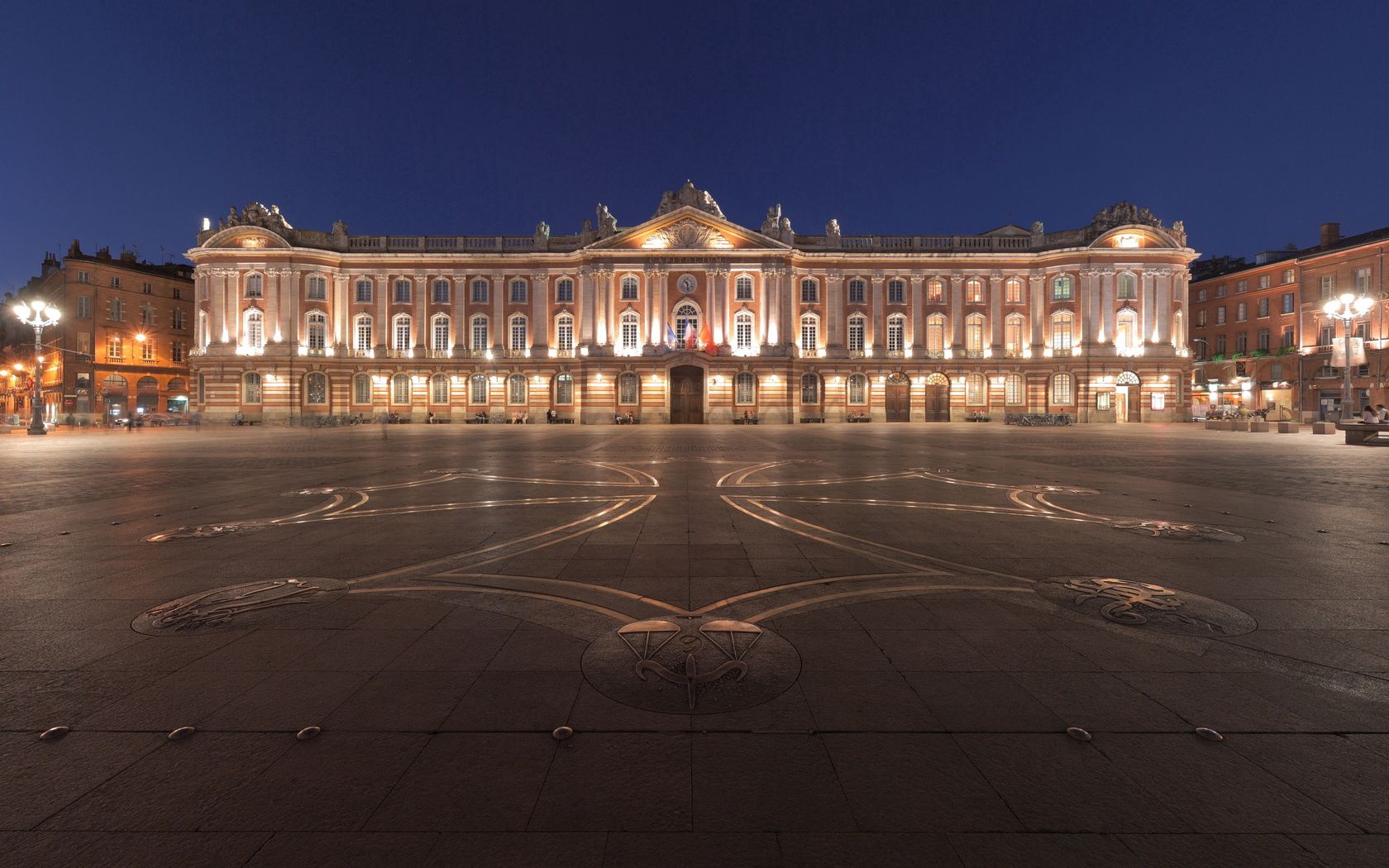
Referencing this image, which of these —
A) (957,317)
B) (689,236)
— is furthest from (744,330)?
(957,317)

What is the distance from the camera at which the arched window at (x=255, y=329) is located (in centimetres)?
5159

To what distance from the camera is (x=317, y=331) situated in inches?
2066

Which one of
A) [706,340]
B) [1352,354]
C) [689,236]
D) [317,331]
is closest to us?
[1352,354]

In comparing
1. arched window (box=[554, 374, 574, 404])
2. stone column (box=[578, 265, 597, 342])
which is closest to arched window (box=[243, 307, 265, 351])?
arched window (box=[554, 374, 574, 404])

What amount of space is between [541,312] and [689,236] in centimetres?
1415

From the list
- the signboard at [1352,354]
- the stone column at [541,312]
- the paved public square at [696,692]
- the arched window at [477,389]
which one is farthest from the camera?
the arched window at [477,389]

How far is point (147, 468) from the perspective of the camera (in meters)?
16.6

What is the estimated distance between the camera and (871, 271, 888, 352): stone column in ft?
174

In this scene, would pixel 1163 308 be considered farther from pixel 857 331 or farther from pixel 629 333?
pixel 629 333

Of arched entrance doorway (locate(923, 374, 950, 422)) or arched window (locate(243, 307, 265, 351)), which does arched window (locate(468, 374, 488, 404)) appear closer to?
arched window (locate(243, 307, 265, 351))

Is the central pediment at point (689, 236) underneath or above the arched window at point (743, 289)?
above

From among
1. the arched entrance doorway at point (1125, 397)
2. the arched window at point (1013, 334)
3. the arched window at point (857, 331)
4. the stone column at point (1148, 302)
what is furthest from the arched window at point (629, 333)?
the stone column at point (1148, 302)

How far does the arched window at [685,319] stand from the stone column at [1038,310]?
94.3ft

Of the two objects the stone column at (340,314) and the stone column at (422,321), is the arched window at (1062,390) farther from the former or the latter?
the stone column at (340,314)
